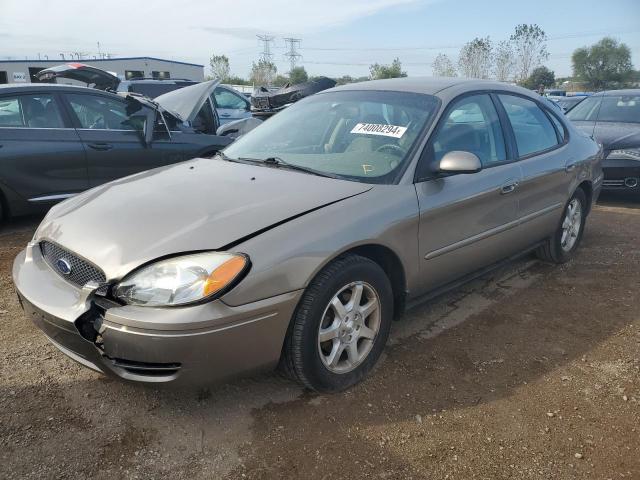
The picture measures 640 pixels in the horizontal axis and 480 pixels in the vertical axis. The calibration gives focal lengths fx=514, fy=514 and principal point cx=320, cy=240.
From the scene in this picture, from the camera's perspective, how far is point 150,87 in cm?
1088

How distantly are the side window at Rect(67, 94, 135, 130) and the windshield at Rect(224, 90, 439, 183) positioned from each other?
2703 millimetres

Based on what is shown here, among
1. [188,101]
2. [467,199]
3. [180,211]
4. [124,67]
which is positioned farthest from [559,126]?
[124,67]

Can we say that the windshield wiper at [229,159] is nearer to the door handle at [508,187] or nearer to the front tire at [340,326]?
the front tire at [340,326]

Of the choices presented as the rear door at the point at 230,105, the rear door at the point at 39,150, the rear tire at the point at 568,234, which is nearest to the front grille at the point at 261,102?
the rear door at the point at 230,105

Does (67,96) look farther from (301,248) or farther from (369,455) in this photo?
(369,455)

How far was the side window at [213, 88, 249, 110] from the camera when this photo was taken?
11148 millimetres

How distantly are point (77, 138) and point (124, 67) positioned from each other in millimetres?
40261

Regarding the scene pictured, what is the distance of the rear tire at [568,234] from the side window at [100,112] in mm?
4616

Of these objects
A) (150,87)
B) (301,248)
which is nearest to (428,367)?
(301,248)

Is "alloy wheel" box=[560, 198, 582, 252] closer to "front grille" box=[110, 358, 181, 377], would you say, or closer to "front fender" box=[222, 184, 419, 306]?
"front fender" box=[222, 184, 419, 306]

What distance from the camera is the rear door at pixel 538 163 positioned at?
3.79 m

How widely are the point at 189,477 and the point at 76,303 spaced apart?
2.90 feet

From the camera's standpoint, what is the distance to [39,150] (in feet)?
17.1

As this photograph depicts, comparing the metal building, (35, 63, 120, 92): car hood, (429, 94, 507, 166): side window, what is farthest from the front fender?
the metal building
